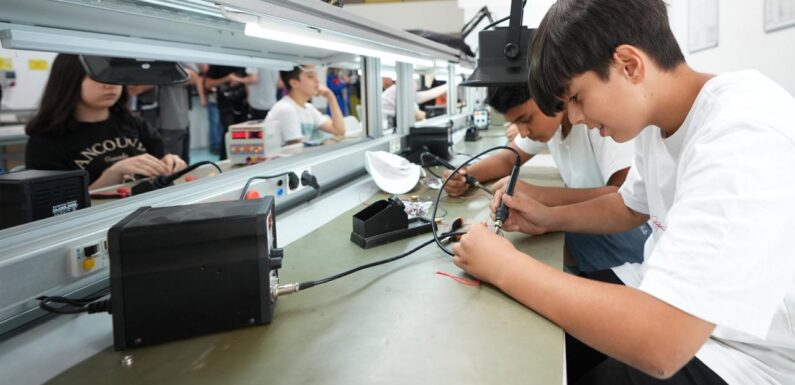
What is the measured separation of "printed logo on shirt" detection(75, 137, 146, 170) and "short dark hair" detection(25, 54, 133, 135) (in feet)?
0.41

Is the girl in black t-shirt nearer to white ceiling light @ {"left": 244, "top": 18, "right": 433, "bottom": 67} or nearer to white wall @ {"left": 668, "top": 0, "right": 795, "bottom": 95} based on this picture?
white ceiling light @ {"left": 244, "top": 18, "right": 433, "bottom": 67}

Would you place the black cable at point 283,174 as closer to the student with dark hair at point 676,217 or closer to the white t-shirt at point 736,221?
the student with dark hair at point 676,217

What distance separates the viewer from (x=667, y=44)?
0.76 m

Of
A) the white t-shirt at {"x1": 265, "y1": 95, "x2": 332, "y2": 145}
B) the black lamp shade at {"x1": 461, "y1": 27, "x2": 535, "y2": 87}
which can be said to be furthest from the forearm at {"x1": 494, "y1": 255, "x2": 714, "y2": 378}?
the white t-shirt at {"x1": 265, "y1": 95, "x2": 332, "y2": 145}

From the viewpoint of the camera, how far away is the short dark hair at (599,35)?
729 millimetres

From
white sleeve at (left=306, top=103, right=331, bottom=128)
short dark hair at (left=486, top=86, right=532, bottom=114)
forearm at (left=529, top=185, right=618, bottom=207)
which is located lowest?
forearm at (left=529, top=185, right=618, bottom=207)

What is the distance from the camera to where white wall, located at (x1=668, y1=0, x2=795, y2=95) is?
1.59m

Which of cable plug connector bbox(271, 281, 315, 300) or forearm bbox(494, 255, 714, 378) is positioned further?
cable plug connector bbox(271, 281, 315, 300)

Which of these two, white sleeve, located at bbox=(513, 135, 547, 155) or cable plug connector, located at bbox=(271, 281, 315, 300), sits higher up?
white sleeve, located at bbox=(513, 135, 547, 155)

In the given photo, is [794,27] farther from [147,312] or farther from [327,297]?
[147,312]

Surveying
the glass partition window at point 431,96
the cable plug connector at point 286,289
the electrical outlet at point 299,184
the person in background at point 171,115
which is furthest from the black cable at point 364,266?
the person in background at point 171,115

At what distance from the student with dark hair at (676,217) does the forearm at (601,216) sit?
0.49ft

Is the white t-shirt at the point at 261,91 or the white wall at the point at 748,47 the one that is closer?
the white wall at the point at 748,47

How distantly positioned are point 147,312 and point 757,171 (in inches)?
32.8
